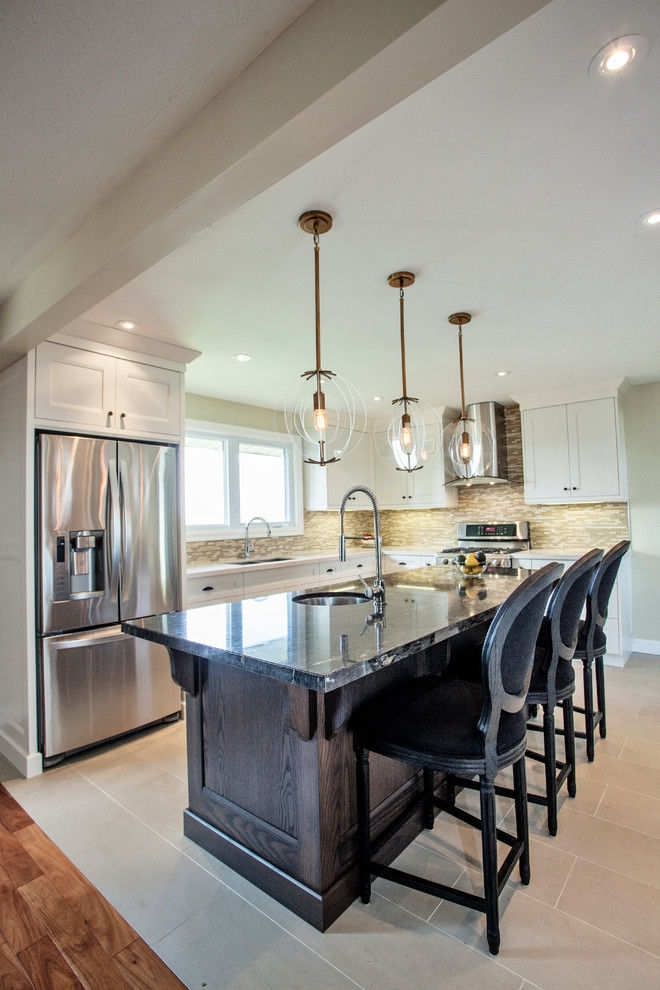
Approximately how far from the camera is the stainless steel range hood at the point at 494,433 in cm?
502

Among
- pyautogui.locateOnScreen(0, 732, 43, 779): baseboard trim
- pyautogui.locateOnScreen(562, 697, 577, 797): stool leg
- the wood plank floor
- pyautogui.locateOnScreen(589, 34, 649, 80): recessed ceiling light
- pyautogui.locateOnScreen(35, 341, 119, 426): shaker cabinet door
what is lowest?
the wood plank floor

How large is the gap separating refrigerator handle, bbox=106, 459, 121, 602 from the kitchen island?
115cm

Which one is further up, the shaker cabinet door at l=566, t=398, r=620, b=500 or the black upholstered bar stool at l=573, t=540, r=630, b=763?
the shaker cabinet door at l=566, t=398, r=620, b=500

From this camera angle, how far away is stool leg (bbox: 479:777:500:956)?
1445 mm

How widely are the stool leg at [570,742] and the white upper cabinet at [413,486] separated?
332 centimetres

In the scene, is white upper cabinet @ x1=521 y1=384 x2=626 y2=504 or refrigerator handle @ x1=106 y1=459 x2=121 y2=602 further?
white upper cabinet @ x1=521 y1=384 x2=626 y2=504

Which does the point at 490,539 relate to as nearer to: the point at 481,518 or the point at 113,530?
the point at 481,518

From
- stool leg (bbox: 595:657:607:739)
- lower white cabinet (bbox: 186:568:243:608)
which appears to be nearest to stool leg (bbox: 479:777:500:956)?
stool leg (bbox: 595:657:607:739)

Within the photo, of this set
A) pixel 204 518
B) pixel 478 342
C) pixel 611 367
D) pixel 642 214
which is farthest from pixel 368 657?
pixel 611 367

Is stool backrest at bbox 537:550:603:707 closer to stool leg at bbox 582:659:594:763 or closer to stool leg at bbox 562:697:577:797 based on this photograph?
stool leg at bbox 562:697:577:797

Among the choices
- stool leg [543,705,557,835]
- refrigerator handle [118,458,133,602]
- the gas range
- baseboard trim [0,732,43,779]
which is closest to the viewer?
stool leg [543,705,557,835]

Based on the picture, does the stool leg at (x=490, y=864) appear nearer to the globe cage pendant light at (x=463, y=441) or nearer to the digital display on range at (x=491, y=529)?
the globe cage pendant light at (x=463, y=441)

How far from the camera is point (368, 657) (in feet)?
4.39

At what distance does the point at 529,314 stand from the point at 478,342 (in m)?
0.47
